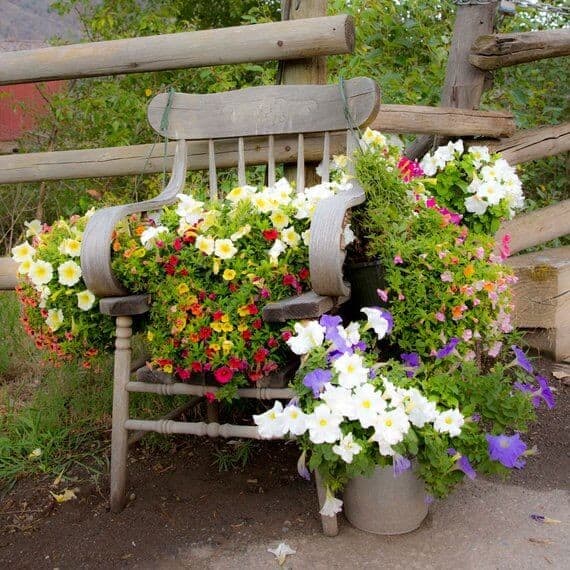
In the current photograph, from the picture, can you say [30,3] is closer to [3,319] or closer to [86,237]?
[3,319]

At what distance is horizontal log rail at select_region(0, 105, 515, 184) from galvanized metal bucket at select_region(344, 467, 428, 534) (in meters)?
1.16

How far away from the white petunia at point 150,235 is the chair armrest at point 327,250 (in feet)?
1.50

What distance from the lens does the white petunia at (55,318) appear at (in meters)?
2.12

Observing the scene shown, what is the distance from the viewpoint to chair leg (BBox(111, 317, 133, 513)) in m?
2.02

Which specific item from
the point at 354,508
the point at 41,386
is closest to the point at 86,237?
the point at 354,508

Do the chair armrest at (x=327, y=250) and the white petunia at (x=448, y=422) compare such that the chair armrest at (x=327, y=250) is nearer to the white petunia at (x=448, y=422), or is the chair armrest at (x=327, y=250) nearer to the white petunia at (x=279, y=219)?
the white petunia at (x=279, y=219)

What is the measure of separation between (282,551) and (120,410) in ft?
1.99

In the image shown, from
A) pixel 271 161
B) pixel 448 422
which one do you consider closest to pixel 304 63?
pixel 271 161

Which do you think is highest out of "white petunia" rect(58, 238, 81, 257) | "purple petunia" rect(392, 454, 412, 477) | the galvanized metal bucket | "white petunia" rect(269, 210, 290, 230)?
"white petunia" rect(269, 210, 290, 230)

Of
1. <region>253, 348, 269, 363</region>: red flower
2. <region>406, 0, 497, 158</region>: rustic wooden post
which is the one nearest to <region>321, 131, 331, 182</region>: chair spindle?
<region>253, 348, 269, 363</region>: red flower

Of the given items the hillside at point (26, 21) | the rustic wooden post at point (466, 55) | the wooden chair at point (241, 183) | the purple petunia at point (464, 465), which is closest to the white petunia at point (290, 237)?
the wooden chair at point (241, 183)

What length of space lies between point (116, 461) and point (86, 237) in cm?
66

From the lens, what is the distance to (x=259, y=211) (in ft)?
6.40

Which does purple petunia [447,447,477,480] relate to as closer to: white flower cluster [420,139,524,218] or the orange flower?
the orange flower
